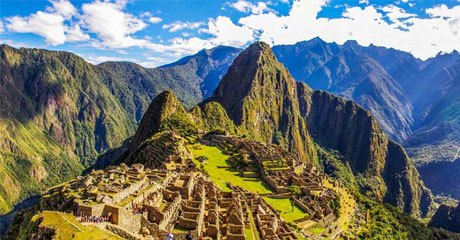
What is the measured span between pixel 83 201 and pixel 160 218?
7.65 m

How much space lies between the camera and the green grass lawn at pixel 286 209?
73562mm

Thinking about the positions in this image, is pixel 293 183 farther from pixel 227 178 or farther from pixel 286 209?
pixel 286 209

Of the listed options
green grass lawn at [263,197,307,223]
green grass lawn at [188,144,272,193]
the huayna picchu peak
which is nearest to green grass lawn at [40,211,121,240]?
the huayna picchu peak

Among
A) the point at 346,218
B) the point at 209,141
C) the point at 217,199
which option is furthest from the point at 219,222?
the point at 209,141

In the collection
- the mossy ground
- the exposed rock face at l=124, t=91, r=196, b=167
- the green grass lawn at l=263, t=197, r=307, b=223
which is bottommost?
the green grass lawn at l=263, t=197, r=307, b=223

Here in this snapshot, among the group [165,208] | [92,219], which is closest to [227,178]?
[165,208]

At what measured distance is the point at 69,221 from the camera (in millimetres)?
28188

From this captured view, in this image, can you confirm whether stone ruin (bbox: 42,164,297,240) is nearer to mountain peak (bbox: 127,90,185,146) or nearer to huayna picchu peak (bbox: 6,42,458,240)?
huayna picchu peak (bbox: 6,42,458,240)

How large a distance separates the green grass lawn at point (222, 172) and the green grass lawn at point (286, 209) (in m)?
5.67

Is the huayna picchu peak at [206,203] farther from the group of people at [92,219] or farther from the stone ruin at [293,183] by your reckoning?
the stone ruin at [293,183]

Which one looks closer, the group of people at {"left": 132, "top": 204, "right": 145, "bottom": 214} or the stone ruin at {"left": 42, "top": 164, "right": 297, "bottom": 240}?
the stone ruin at {"left": 42, "top": 164, "right": 297, "bottom": 240}

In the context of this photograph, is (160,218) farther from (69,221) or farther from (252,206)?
(252,206)

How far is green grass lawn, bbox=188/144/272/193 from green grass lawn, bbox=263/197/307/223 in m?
5.67

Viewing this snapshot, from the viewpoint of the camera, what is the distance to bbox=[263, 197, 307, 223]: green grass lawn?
241 feet
